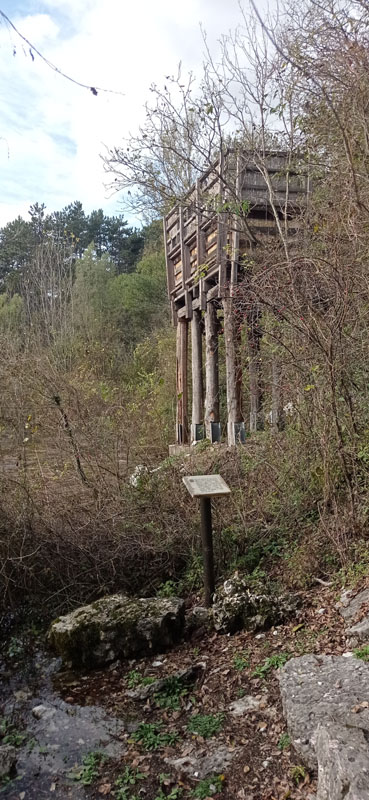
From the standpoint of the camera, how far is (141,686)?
173 inches

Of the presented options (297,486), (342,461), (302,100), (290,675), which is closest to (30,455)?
(297,486)

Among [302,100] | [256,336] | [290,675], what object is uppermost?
[302,100]

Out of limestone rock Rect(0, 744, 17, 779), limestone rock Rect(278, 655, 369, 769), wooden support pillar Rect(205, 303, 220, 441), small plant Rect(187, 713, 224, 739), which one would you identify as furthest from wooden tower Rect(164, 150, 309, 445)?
limestone rock Rect(0, 744, 17, 779)

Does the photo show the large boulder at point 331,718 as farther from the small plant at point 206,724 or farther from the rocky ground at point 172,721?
the small plant at point 206,724

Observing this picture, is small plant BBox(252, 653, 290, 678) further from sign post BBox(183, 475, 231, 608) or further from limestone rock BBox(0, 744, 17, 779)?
limestone rock BBox(0, 744, 17, 779)

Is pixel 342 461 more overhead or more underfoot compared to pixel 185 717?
more overhead

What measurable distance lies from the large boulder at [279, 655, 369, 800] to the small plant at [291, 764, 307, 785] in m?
0.05

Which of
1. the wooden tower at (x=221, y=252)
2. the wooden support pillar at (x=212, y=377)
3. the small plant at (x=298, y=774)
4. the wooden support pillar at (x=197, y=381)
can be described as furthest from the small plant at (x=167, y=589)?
the wooden support pillar at (x=197, y=381)

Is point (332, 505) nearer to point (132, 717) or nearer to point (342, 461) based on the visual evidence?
point (342, 461)

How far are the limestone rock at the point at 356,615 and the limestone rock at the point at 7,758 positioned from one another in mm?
2392

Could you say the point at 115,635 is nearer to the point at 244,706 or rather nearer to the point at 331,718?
the point at 244,706

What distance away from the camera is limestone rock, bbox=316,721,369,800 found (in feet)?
7.54

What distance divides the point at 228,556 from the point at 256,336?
2.82m

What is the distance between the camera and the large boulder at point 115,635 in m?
4.87
